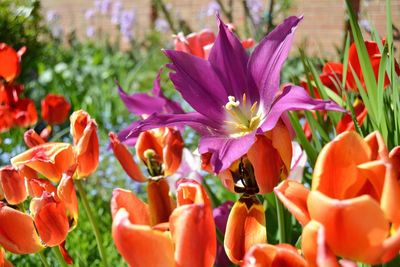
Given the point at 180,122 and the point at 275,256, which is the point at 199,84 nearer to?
the point at 180,122

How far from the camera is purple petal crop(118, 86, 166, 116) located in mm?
999

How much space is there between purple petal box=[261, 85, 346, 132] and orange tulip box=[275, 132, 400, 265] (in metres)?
0.10

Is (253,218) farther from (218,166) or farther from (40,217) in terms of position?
(40,217)

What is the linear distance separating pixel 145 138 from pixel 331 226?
438 millimetres

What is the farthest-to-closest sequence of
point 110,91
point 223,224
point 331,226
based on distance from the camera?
point 110,91 → point 223,224 → point 331,226

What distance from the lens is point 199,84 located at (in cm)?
69

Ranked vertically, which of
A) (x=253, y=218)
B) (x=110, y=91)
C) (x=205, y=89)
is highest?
(x=205, y=89)

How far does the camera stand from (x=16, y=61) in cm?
141

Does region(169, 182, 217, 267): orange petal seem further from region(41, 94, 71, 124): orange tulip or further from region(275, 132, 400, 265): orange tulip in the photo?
region(41, 94, 71, 124): orange tulip

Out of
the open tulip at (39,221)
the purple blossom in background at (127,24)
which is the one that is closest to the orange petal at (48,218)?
the open tulip at (39,221)

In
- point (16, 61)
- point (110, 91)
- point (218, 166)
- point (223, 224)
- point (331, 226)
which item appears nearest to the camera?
point (331, 226)

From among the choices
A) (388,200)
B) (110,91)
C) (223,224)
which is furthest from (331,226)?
(110,91)

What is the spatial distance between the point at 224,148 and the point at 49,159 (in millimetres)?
195

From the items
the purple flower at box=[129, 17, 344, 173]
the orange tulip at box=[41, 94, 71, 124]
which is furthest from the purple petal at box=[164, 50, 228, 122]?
the orange tulip at box=[41, 94, 71, 124]
